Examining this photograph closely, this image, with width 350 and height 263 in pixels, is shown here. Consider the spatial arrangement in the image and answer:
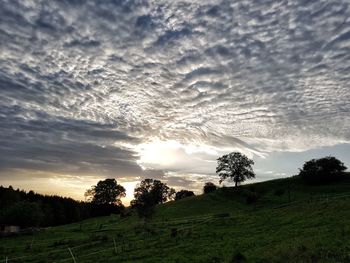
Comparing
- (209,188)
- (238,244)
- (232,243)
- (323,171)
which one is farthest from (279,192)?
(238,244)

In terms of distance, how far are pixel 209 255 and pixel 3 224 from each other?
85.2 m

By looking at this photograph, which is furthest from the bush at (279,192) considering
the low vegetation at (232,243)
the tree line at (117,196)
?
the low vegetation at (232,243)

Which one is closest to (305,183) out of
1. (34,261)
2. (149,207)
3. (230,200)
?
(230,200)

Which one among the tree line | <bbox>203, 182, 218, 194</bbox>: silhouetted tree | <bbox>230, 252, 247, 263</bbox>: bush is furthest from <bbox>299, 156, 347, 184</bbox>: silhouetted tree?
<bbox>230, 252, 247, 263</bbox>: bush

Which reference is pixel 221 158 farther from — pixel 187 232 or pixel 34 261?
pixel 34 261

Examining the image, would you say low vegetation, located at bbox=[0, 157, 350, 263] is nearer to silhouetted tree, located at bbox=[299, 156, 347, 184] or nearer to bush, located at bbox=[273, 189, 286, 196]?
bush, located at bbox=[273, 189, 286, 196]

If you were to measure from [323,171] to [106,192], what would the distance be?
10465cm

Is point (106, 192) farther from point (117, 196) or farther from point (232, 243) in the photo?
point (232, 243)

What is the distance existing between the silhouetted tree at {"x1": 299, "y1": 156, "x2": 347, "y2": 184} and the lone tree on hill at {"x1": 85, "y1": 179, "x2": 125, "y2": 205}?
95503 mm

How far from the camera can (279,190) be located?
104625 millimetres

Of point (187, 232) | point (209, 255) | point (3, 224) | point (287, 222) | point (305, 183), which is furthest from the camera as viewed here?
point (305, 183)

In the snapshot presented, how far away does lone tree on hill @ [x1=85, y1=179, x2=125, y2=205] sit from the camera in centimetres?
17988

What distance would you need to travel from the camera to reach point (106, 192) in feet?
591

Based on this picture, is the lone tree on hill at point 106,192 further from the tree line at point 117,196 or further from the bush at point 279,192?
the bush at point 279,192
